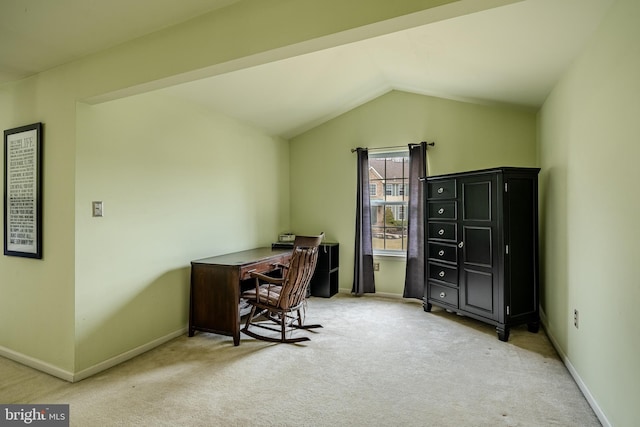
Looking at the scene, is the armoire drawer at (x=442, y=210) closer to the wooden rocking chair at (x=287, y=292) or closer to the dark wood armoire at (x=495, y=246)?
the dark wood armoire at (x=495, y=246)

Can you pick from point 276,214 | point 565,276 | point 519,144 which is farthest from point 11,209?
point 519,144

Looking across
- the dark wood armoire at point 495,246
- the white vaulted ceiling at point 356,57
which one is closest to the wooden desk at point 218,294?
the white vaulted ceiling at point 356,57

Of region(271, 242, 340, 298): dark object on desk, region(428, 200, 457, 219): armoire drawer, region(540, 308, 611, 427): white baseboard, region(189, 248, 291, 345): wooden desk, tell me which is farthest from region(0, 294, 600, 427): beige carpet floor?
region(271, 242, 340, 298): dark object on desk

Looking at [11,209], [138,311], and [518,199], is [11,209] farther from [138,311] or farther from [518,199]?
[518,199]

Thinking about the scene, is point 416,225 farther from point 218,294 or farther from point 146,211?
point 146,211

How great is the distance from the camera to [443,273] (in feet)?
12.4

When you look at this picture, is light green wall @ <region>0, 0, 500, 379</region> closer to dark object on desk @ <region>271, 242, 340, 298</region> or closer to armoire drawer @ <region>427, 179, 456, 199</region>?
dark object on desk @ <region>271, 242, 340, 298</region>

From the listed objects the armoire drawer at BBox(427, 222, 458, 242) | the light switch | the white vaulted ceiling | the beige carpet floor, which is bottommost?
the beige carpet floor

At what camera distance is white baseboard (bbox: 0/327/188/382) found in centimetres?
248

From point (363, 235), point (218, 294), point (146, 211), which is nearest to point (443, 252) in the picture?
point (363, 235)

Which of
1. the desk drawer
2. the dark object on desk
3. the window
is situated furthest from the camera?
the window

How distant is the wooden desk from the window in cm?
212

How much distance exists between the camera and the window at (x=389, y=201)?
15.6 feet

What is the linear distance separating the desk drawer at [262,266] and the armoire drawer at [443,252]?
168cm
